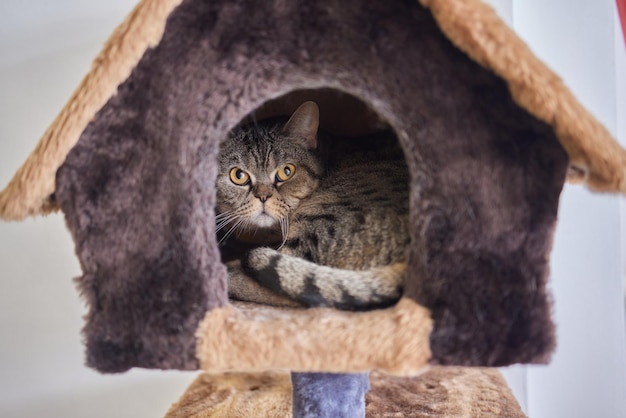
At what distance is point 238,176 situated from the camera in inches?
49.1

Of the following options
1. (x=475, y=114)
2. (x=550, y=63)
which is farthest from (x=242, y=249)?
(x=550, y=63)

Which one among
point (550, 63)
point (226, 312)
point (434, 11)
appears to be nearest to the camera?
point (434, 11)

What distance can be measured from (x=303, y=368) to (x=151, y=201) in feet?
1.16

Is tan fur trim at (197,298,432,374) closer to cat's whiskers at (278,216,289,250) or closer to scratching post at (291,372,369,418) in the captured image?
scratching post at (291,372,369,418)

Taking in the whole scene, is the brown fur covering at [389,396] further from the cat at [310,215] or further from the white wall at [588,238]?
the cat at [310,215]

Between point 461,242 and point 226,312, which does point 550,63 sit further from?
point 226,312

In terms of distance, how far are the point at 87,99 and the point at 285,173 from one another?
22.7 inches

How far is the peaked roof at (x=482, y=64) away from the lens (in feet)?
2.27

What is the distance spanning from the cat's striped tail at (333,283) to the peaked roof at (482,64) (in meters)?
0.34

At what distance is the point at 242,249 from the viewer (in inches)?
52.1

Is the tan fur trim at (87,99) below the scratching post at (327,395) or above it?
above

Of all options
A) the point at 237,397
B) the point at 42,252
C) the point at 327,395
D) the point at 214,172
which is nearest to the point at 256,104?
the point at 214,172

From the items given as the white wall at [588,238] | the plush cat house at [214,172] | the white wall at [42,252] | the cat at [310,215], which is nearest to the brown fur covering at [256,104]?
the plush cat house at [214,172]

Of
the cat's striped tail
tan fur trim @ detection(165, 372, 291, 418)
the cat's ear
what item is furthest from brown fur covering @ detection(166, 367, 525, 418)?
the cat's ear
